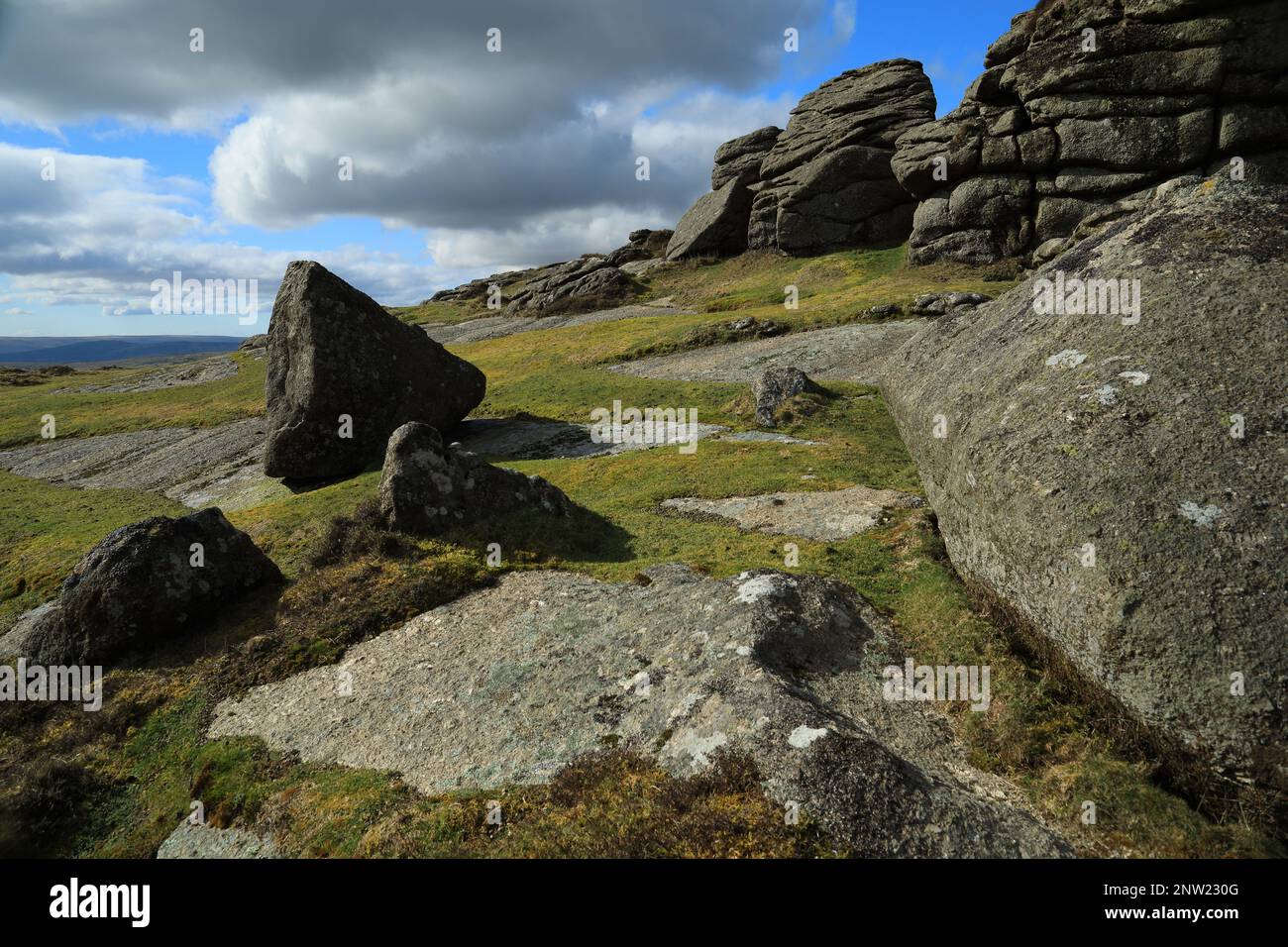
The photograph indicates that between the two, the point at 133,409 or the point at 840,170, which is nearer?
the point at 133,409

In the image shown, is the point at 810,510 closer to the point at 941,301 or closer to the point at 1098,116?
the point at 941,301

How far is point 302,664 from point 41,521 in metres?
32.5

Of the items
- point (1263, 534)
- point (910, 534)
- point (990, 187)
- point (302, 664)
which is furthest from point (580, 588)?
point (990, 187)

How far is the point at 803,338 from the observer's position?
56156mm

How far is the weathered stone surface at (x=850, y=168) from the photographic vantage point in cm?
8725

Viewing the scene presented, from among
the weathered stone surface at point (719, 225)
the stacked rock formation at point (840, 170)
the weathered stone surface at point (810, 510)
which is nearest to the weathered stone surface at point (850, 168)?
the stacked rock formation at point (840, 170)

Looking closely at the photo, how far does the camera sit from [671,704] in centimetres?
1254

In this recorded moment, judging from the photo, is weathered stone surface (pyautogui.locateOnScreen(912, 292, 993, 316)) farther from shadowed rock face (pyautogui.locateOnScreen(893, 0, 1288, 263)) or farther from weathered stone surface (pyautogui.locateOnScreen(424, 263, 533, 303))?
weathered stone surface (pyautogui.locateOnScreen(424, 263, 533, 303))

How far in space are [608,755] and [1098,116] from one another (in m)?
69.9

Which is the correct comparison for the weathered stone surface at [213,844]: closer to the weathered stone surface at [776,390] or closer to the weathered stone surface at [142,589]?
the weathered stone surface at [142,589]

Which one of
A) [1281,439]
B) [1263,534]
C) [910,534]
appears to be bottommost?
[910,534]

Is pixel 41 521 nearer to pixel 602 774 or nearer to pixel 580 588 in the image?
pixel 580 588

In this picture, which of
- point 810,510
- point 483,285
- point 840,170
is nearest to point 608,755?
point 810,510

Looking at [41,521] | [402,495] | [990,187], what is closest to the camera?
[402,495]
